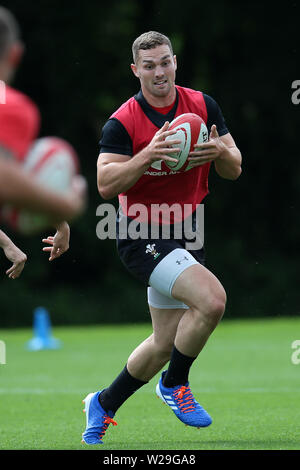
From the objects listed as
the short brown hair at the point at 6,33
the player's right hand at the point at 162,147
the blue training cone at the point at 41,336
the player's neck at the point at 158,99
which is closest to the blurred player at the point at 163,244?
the player's neck at the point at 158,99

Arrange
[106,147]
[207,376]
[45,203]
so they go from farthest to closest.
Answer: [207,376] → [106,147] → [45,203]

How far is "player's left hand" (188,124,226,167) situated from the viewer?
5293 millimetres

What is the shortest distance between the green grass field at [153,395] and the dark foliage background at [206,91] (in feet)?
13.9

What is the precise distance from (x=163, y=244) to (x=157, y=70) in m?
1.08

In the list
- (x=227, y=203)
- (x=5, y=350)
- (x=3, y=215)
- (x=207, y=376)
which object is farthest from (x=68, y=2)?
(x=3, y=215)

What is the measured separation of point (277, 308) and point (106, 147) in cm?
1377

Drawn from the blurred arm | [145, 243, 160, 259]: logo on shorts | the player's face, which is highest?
the player's face

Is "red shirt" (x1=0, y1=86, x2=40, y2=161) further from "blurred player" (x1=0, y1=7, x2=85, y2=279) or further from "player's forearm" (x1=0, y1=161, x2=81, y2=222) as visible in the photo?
"player's forearm" (x1=0, y1=161, x2=81, y2=222)

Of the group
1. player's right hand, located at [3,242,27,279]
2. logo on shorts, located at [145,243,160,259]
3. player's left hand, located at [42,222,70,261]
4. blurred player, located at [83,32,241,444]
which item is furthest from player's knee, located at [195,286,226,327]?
player's right hand, located at [3,242,27,279]

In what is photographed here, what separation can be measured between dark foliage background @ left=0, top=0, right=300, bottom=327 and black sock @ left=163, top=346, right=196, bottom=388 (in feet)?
41.1

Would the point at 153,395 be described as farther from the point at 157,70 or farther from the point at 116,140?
the point at 157,70

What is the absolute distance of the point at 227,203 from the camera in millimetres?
20375

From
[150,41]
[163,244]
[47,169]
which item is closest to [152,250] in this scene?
[163,244]

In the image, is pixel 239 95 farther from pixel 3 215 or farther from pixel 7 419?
pixel 3 215
